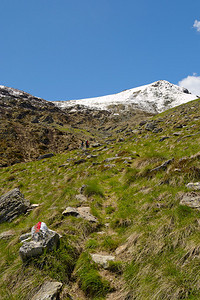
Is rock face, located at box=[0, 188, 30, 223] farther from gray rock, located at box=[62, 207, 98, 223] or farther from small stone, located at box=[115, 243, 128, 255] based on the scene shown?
small stone, located at box=[115, 243, 128, 255]

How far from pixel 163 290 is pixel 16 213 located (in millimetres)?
9841

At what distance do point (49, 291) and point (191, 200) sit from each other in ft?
17.2

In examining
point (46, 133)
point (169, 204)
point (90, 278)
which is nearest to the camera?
point (90, 278)

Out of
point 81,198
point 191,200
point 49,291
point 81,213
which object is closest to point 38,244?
point 49,291

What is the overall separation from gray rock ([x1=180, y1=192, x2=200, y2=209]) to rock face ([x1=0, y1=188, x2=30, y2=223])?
31.6ft

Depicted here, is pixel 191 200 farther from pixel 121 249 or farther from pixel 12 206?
pixel 12 206

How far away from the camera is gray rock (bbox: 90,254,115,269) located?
16.2 feet

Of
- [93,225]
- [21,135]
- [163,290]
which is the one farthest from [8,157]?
[163,290]

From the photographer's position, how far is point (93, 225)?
7.20m

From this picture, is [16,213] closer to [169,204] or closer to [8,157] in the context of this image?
[169,204]

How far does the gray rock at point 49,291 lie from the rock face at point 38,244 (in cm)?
99

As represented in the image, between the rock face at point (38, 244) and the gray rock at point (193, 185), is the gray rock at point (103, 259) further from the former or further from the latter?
the gray rock at point (193, 185)

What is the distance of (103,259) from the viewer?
518cm

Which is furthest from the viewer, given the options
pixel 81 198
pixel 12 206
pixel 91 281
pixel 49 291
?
pixel 12 206
